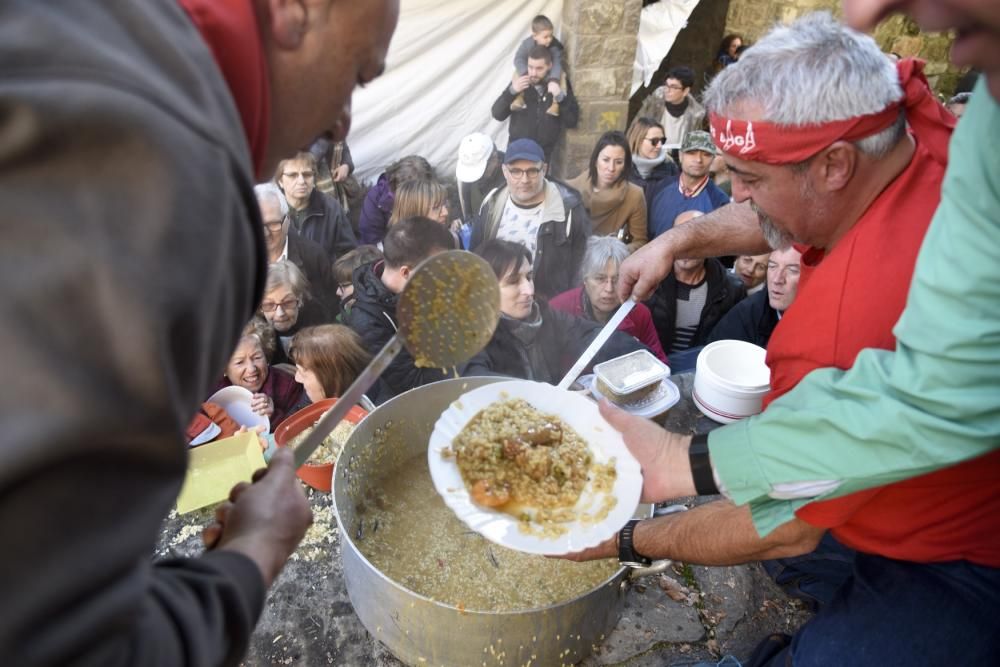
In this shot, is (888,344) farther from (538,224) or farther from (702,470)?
(538,224)

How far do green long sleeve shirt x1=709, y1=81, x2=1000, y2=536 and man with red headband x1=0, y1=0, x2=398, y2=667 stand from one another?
3.74ft

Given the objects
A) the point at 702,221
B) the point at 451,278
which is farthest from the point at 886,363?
the point at 702,221

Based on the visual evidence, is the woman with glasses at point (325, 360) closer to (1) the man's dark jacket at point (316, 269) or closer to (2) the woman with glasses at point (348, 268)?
(1) the man's dark jacket at point (316, 269)

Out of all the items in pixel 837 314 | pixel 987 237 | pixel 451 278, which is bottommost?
pixel 451 278

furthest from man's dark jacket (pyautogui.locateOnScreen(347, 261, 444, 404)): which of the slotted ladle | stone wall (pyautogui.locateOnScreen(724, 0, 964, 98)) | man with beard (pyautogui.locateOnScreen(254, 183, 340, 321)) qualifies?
stone wall (pyautogui.locateOnScreen(724, 0, 964, 98))

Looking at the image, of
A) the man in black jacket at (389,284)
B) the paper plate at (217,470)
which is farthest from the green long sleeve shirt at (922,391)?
the man in black jacket at (389,284)

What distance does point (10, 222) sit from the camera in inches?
22.5

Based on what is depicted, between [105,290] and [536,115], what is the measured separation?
5.98m

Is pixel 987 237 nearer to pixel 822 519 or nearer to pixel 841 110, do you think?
pixel 841 110

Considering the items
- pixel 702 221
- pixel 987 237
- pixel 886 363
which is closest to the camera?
pixel 987 237

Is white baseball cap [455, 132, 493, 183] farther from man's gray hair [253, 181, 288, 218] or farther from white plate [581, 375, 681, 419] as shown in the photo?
white plate [581, 375, 681, 419]

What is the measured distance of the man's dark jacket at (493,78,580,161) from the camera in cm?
613

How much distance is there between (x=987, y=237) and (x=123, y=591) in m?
1.34

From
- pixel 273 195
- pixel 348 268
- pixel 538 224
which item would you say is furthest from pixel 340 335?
pixel 538 224
